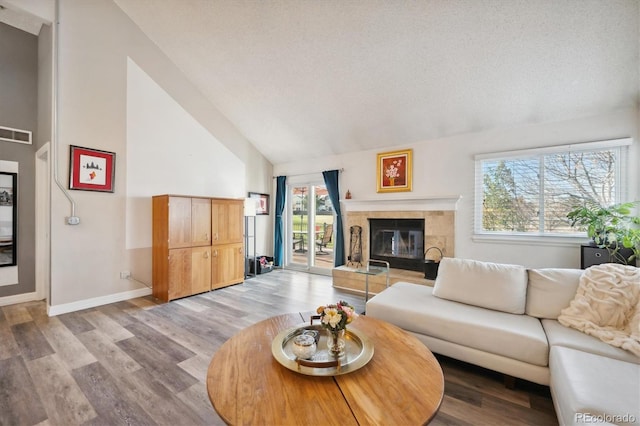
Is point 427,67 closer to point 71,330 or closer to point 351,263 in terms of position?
point 351,263

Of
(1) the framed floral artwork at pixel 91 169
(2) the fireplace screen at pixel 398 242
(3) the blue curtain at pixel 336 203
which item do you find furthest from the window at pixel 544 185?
(1) the framed floral artwork at pixel 91 169

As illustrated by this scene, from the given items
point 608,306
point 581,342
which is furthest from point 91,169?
point 608,306

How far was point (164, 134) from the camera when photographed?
4.29 meters

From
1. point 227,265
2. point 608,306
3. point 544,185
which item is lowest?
point 227,265

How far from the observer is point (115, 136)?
3.78 metres

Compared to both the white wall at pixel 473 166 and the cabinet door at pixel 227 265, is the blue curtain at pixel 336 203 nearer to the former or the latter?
the white wall at pixel 473 166

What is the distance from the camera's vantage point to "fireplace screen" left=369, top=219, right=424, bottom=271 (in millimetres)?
4484

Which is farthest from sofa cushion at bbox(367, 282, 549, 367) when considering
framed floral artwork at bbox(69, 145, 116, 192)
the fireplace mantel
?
framed floral artwork at bbox(69, 145, 116, 192)

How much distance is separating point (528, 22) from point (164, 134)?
4849 millimetres

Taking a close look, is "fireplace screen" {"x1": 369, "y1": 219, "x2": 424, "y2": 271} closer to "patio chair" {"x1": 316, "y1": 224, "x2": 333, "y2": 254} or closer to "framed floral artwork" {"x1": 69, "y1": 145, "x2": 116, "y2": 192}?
"patio chair" {"x1": 316, "y1": 224, "x2": 333, "y2": 254}

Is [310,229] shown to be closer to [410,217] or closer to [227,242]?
[227,242]

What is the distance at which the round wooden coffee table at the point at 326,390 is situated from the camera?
40.8 inches

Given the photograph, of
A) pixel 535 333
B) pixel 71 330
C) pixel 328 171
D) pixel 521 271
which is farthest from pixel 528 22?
pixel 71 330

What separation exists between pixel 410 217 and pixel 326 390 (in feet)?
12.1
